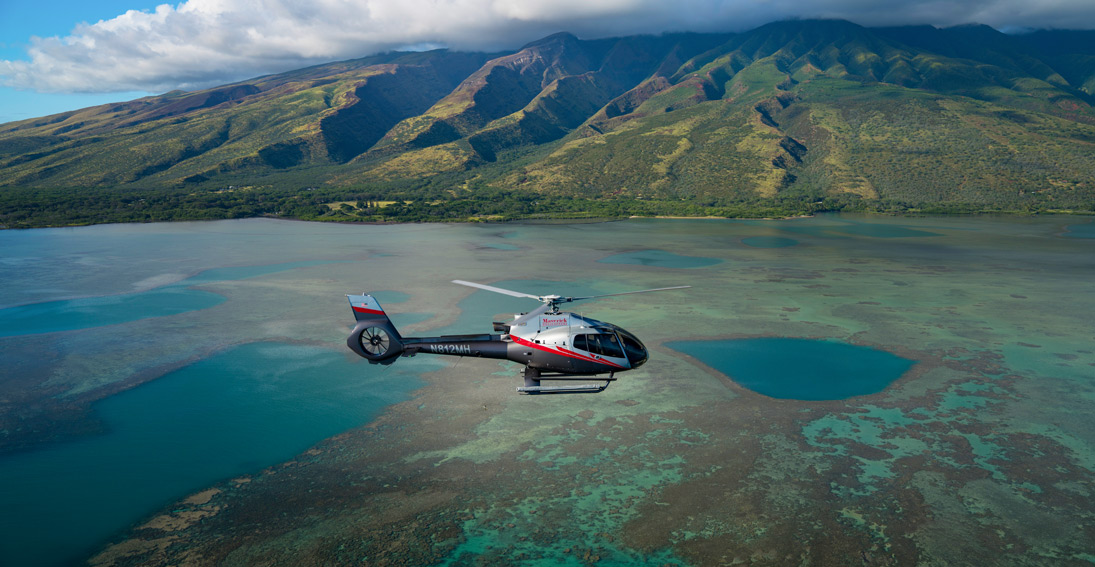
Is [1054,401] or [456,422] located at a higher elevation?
[456,422]

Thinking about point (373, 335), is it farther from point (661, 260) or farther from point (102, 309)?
point (661, 260)

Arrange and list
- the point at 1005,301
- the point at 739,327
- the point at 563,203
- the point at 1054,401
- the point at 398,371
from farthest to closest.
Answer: the point at 563,203 < the point at 1005,301 < the point at 739,327 < the point at 398,371 < the point at 1054,401

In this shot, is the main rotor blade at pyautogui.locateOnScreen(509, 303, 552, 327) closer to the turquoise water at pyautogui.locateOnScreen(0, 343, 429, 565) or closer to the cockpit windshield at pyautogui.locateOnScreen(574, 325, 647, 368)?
the cockpit windshield at pyautogui.locateOnScreen(574, 325, 647, 368)

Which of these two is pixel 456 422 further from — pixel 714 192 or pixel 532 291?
pixel 714 192

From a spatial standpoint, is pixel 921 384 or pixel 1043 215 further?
pixel 1043 215

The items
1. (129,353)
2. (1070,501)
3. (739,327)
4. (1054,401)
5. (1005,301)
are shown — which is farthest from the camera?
(1005,301)

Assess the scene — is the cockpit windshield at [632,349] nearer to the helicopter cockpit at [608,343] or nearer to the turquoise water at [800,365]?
the helicopter cockpit at [608,343]

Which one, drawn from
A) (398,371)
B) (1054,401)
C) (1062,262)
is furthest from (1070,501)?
(1062,262)

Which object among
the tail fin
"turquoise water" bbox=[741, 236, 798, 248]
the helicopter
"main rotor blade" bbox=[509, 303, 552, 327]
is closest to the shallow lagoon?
the helicopter
